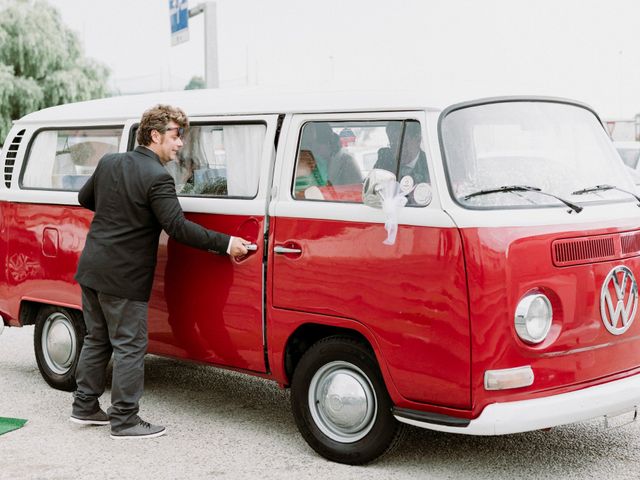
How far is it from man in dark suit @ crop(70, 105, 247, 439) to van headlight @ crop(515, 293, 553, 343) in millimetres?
2128

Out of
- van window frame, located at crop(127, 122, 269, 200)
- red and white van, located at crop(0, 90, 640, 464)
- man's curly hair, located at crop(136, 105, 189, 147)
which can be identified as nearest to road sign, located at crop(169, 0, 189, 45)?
van window frame, located at crop(127, 122, 269, 200)

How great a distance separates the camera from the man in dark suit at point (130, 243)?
5.48 metres

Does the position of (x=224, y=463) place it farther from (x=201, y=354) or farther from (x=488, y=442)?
(x=488, y=442)

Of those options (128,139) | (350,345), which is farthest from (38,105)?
(350,345)

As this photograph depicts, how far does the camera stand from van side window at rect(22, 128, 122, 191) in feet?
21.5

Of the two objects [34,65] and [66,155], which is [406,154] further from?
[34,65]

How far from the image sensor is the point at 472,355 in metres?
4.40

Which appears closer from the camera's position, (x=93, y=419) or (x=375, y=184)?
(x=375, y=184)

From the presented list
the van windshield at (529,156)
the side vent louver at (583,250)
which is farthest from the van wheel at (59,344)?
the side vent louver at (583,250)

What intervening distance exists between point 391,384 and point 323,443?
63cm

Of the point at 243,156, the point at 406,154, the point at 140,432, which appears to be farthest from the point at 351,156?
the point at 140,432

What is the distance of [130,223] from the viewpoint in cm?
552

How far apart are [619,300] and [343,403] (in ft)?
5.18

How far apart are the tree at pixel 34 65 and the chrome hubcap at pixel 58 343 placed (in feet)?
84.7
